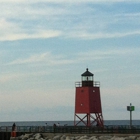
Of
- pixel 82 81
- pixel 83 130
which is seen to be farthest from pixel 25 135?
pixel 82 81

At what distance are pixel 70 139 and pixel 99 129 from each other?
348 cm

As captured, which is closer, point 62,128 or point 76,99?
point 62,128

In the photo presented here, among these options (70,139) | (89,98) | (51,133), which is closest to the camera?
(70,139)

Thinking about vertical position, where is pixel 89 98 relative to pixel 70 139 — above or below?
above

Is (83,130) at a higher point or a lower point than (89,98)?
lower

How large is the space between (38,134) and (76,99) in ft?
24.2

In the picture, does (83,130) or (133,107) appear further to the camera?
Answer: (133,107)

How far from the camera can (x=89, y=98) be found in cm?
5219

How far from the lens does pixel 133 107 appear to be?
5288cm

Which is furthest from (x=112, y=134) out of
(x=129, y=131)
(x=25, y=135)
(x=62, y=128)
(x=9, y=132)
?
(x=9, y=132)

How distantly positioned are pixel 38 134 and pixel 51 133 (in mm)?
1220

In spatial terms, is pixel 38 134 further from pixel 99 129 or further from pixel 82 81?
pixel 82 81

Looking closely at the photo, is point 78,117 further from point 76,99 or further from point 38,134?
point 38,134

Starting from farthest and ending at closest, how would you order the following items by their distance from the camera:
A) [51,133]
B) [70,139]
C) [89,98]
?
1. [89,98]
2. [51,133]
3. [70,139]
